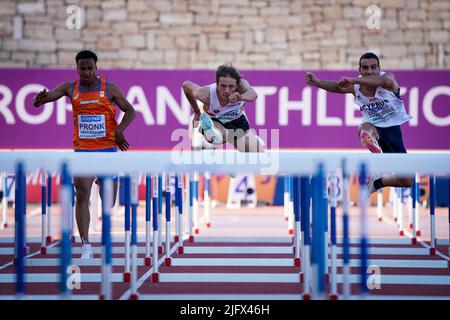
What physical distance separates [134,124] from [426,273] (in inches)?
248

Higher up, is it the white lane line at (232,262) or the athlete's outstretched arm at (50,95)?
the athlete's outstretched arm at (50,95)

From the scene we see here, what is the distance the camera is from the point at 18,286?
3375mm

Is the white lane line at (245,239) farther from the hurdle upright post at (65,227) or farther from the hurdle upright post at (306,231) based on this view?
the hurdle upright post at (65,227)

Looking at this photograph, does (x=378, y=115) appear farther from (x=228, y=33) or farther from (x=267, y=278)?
(x=228, y=33)

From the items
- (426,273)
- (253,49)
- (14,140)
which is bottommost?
(426,273)

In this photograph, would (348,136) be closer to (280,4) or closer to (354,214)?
(354,214)

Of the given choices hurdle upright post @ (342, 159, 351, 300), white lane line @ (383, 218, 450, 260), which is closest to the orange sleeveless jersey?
hurdle upright post @ (342, 159, 351, 300)

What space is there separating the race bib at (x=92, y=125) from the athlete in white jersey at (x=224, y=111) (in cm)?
68

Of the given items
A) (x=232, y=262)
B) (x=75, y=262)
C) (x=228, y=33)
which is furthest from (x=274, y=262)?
(x=228, y=33)

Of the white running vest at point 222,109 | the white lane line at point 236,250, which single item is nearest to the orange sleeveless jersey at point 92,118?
the white running vest at point 222,109

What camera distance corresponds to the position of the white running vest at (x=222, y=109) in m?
5.52

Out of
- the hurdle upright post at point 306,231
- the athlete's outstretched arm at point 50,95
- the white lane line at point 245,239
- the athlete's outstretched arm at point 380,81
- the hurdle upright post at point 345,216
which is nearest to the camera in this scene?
the hurdle upright post at point 345,216

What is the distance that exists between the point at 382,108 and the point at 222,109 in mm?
1202
